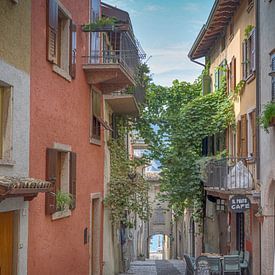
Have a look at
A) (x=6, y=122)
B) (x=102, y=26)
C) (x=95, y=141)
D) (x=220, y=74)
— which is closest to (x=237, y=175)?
(x=95, y=141)

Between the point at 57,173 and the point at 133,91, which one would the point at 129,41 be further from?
the point at 57,173

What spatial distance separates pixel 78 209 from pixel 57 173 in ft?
5.98

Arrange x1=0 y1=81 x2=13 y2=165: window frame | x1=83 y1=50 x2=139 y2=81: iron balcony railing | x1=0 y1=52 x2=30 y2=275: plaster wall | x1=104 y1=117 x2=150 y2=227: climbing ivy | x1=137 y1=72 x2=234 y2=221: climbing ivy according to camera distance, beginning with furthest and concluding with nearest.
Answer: x1=137 y1=72 x2=234 y2=221: climbing ivy, x1=104 y1=117 x2=150 y2=227: climbing ivy, x1=83 y1=50 x2=139 y2=81: iron balcony railing, x1=0 y1=81 x2=13 y2=165: window frame, x1=0 y1=52 x2=30 y2=275: plaster wall

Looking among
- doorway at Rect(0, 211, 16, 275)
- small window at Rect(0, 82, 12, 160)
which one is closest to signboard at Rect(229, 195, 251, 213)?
doorway at Rect(0, 211, 16, 275)

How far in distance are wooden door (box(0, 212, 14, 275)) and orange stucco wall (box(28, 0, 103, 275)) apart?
28.3 inches

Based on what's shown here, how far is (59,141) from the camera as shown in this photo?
1451cm

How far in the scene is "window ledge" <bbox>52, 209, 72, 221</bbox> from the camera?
13884 mm

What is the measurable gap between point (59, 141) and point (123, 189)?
22.5ft

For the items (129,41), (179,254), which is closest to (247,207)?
(129,41)

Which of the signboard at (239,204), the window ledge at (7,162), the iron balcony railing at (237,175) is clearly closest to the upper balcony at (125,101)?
the iron balcony railing at (237,175)

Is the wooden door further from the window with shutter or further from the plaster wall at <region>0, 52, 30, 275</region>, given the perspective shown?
the window with shutter

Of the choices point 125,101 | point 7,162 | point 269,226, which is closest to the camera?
point 7,162

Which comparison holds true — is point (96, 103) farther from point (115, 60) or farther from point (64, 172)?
point (64, 172)

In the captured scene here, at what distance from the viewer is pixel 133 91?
2147cm
